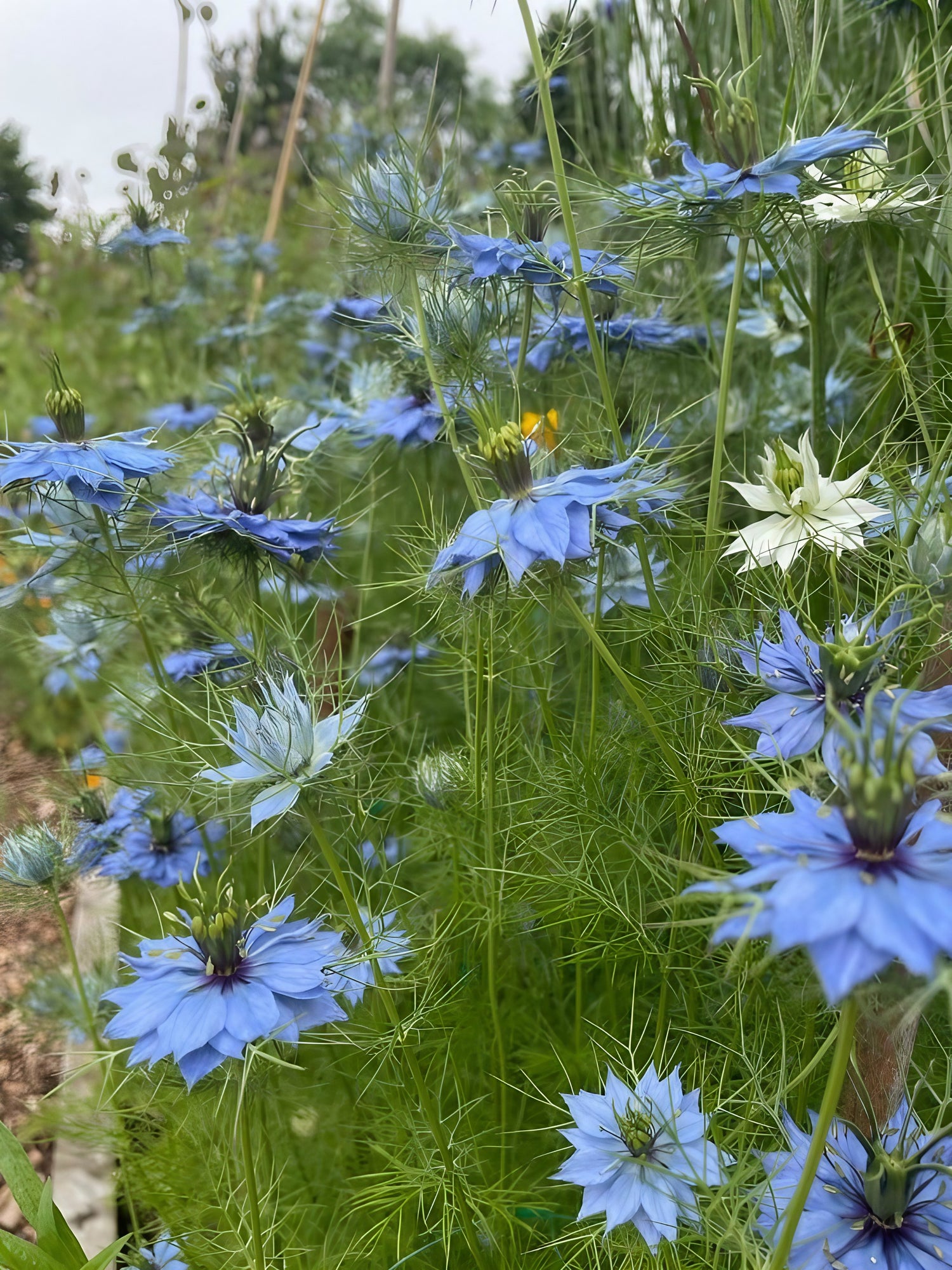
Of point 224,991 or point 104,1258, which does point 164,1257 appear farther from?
point 224,991

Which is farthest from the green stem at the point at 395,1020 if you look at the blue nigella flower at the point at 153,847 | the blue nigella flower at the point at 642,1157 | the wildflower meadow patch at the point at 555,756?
the blue nigella flower at the point at 153,847

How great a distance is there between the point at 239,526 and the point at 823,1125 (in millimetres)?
675

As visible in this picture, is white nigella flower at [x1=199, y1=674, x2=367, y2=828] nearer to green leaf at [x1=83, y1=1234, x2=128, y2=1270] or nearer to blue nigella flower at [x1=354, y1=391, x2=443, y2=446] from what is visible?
green leaf at [x1=83, y1=1234, x2=128, y2=1270]

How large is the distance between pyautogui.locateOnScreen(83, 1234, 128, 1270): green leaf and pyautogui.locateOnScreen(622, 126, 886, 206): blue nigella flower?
0.98 metres

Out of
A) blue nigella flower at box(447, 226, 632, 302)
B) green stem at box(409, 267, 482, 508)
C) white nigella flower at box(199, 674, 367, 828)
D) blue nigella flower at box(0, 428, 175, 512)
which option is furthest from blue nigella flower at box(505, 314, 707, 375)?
white nigella flower at box(199, 674, 367, 828)

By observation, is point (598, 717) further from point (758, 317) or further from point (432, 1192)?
point (758, 317)

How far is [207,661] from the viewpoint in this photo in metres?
1.15

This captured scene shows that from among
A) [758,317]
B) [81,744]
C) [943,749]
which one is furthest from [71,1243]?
[758,317]

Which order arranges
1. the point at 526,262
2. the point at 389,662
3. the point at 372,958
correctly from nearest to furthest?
the point at 372,958 → the point at 526,262 → the point at 389,662

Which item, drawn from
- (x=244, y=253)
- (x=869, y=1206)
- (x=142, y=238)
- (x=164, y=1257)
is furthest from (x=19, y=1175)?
(x=244, y=253)

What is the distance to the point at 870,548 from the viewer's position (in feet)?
3.26

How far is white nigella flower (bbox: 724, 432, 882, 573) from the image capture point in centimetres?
83

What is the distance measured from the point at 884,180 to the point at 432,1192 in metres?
1.12

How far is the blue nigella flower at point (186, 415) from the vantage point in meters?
1.87
